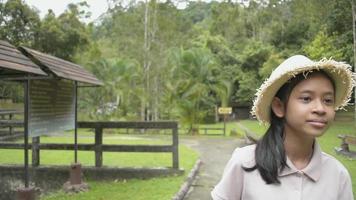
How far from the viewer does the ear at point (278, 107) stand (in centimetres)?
172

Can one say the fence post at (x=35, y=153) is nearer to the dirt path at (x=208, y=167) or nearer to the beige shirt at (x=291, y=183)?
the dirt path at (x=208, y=167)

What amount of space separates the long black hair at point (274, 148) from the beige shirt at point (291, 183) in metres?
0.02

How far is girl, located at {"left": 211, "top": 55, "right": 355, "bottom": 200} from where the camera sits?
1.59 meters

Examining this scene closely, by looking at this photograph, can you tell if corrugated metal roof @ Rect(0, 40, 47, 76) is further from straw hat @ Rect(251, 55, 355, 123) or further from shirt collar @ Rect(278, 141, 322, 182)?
shirt collar @ Rect(278, 141, 322, 182)

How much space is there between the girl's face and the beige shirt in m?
0.13

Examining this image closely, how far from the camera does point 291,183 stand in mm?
1599

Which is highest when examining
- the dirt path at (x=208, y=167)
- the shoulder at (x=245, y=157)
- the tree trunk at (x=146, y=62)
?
the tree trunk at (x=146, y=62)

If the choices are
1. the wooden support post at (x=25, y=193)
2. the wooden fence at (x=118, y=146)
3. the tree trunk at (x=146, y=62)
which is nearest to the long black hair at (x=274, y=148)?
the wooden support post at (x=25, y=193)

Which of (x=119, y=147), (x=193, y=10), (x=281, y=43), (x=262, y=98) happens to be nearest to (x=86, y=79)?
(x=119, y=147)

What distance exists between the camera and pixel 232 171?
64.7 inches

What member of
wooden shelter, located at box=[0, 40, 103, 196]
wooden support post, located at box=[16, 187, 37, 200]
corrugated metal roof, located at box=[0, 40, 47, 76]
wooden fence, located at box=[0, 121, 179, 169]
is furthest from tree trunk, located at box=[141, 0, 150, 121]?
corrugated metal roof, located at box=[0, 40, 47, 76]

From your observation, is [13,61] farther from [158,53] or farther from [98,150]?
[158,53]

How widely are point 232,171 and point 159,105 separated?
73.6 feet

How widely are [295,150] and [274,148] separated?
3.6 inches
